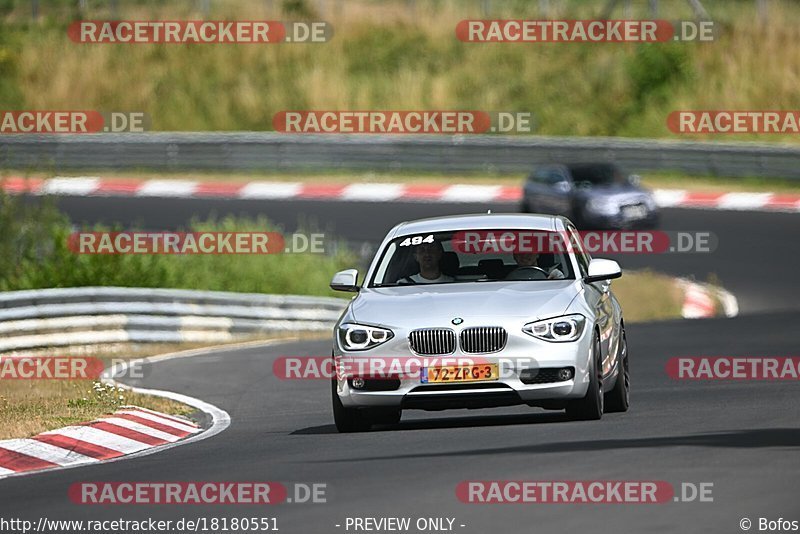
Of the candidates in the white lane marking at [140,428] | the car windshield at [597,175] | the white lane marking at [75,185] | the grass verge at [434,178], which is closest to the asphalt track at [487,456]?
the white lane marking at [140,428]

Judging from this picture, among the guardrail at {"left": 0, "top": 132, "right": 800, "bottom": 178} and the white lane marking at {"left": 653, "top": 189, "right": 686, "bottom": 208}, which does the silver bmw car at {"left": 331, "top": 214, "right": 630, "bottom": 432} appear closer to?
the white lane marking at {"left": 653, "top": 189, "right": 686, "bottom": 208}

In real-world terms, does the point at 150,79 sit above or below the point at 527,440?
above

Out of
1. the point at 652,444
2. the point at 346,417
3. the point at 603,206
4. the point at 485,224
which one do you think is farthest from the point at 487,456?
the point at 603,206

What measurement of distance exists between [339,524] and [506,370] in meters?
3.55

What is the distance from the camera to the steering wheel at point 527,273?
13023 millimetres

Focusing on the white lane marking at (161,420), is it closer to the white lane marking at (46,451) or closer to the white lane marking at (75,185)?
the white lane marking at (46,451)

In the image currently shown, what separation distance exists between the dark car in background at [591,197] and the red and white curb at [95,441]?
61.4 feet

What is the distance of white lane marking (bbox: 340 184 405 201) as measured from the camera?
38125 mm

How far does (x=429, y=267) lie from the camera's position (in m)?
13.1

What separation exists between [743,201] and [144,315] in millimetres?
15972

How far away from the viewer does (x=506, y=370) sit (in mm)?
11953

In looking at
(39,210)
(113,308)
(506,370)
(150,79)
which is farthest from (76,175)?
(506,370)

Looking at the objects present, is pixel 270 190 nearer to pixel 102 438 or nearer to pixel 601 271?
pixel 102 438

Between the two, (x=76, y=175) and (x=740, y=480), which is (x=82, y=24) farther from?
(x=740, y=480)
